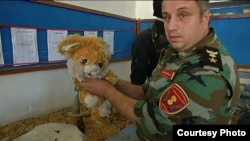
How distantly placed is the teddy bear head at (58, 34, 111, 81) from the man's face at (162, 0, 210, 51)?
29 centimetres

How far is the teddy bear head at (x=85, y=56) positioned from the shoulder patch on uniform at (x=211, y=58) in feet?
1.28

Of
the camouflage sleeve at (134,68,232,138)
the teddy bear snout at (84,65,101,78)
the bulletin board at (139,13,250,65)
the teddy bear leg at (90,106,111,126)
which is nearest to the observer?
the camouflage sleeve at (134,68,232,138)

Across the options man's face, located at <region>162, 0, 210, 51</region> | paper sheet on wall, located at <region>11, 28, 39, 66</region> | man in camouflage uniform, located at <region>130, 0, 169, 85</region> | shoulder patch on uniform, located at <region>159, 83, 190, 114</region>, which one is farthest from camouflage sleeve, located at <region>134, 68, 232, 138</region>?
paper sheet on wall, located at <region>11, 28, 39, 66</region>

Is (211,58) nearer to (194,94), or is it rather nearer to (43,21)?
(194,94)

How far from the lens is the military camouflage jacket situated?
0.55 meters

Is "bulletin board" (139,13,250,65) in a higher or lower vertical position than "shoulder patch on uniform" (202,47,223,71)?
higher

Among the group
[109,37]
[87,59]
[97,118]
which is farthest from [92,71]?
[109,37]

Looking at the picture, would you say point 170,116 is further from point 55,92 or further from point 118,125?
point 55,92

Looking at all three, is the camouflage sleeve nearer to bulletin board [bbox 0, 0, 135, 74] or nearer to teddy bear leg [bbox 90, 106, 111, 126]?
teddy bear leg [bbox 90, 106, 111, 126]

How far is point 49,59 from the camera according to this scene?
48.0 inches

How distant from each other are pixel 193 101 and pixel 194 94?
0.06 ft

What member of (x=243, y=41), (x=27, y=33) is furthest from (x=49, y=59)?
(x=243, y=41)

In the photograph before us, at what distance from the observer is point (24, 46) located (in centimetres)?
107

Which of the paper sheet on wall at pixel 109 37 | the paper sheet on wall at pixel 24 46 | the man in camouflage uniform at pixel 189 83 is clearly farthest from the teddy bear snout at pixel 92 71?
the paper sheet on wall at pixel 109 37
